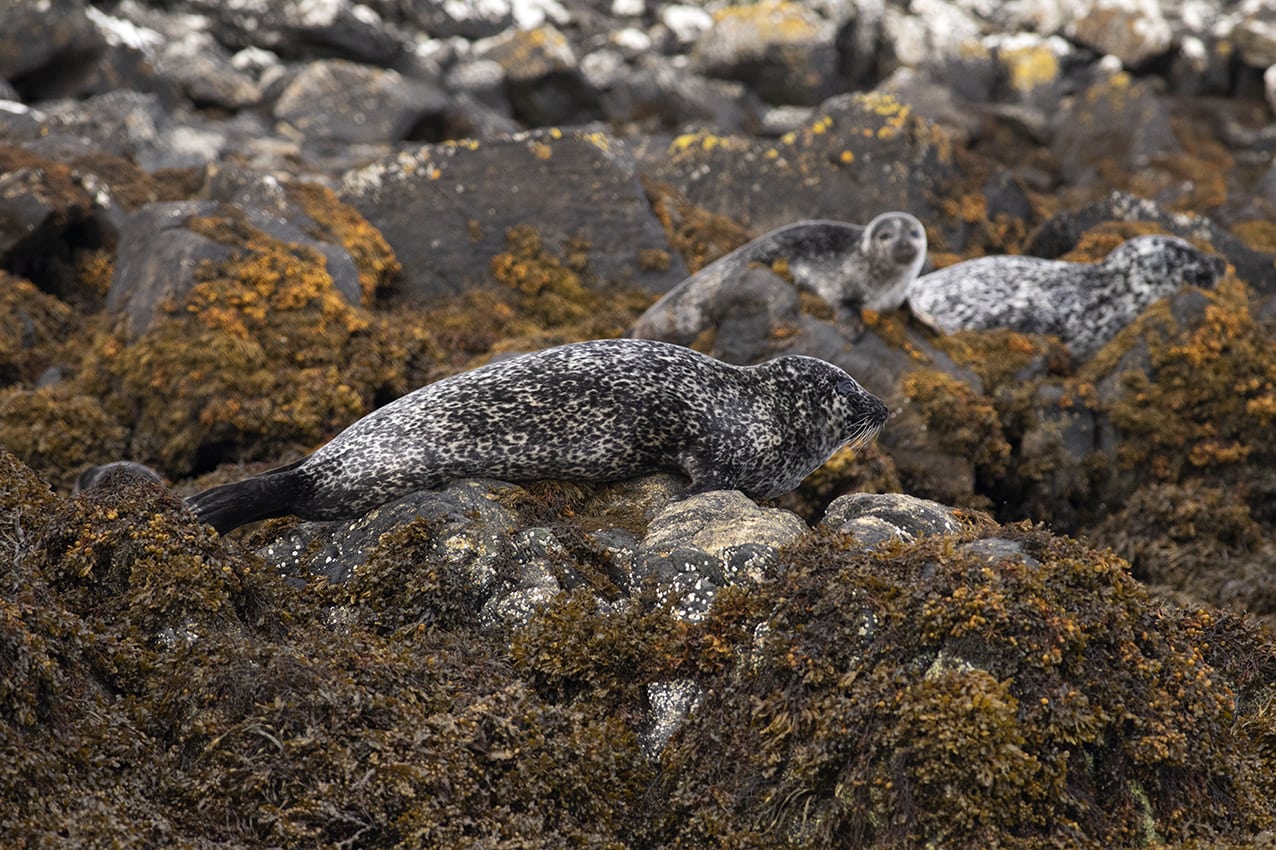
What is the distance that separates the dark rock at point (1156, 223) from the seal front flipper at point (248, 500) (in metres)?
11.7

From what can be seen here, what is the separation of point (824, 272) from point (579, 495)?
4.97 m

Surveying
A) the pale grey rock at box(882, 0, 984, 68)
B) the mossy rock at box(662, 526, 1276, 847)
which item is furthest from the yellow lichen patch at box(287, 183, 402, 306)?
the pale grey rock at box(882, 0, 984, 68)

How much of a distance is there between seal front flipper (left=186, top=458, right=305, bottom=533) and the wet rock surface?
15 centimetres

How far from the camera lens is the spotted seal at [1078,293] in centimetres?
1338

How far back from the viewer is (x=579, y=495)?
7980mm

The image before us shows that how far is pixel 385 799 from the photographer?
17.0ft

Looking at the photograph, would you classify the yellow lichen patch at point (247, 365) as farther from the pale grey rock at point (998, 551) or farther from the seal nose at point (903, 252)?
the pale grey rock at point (998, 551)

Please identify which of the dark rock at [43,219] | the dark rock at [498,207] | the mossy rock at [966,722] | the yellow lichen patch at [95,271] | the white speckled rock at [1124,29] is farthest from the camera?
the white speckled rock at [1124,29]

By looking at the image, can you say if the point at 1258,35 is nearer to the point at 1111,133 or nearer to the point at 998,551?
the point at 1111,133

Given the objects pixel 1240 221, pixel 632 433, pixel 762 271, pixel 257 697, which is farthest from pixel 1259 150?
pixel 257 697

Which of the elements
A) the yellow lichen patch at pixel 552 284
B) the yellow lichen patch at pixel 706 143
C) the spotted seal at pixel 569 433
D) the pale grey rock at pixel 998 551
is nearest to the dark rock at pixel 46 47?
the yellow lichen patch at pixel 706 143

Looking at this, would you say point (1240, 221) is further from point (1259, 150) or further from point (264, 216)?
point (264, 216)

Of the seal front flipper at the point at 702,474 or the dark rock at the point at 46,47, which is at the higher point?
the seal front flipper at the point at 702,474

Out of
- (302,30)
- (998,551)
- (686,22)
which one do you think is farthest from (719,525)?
(686,22)
